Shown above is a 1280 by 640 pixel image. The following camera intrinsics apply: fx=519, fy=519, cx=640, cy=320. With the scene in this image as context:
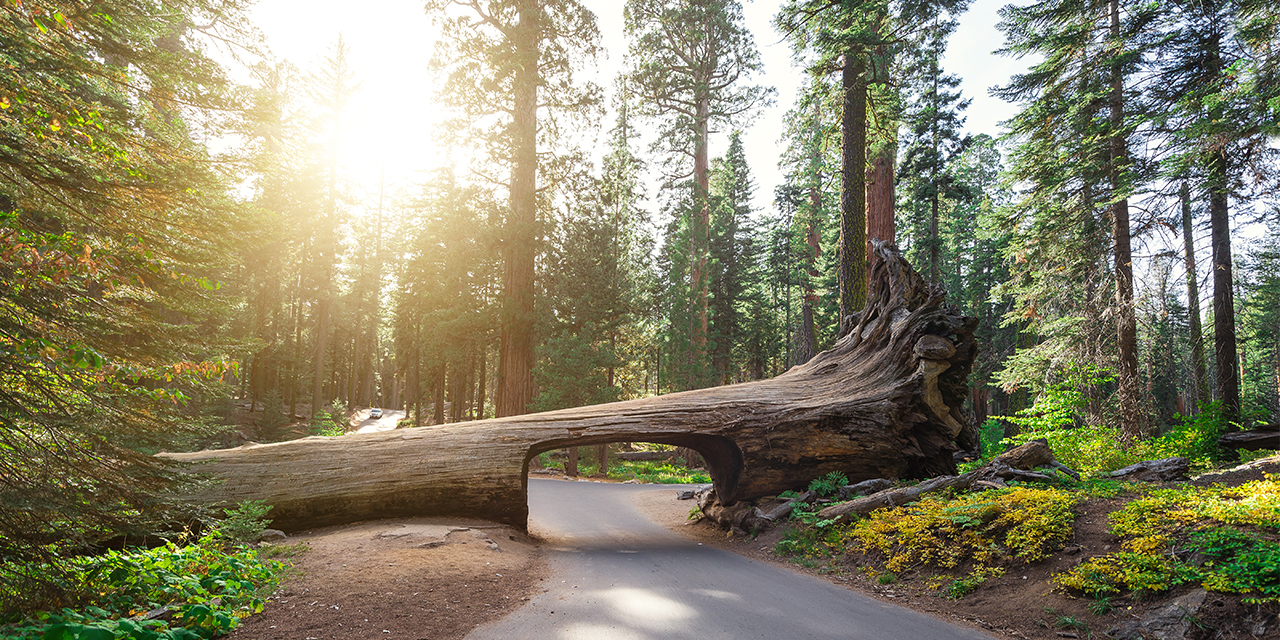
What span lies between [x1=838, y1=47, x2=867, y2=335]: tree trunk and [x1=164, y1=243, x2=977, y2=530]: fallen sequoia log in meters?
1.28

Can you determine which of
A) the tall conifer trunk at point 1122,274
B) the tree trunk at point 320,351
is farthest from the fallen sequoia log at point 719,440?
the tree trunk at point 320,351

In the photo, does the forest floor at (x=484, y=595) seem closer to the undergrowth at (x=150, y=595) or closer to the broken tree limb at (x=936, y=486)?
the undergrowth at (x=150, y=595)

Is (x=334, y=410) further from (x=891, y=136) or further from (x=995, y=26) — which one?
(x=995, y=26)

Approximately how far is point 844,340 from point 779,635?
8.61 metres

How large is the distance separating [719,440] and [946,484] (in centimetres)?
382

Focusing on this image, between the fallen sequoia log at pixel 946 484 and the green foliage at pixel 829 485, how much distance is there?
15cm

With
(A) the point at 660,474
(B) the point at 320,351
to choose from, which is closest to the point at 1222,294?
(A) the point at 660,474

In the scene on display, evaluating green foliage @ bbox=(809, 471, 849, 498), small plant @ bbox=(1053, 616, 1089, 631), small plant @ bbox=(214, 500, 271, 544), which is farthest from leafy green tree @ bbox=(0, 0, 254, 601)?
green foliage @ bbox=(809, 471, 849, 498)

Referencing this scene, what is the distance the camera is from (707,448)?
421 inches

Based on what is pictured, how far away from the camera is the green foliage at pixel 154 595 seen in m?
3.08

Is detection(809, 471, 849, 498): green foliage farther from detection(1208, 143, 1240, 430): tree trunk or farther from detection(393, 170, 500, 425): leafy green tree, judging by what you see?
detection(393, 170, 500, 425): leafy green tree

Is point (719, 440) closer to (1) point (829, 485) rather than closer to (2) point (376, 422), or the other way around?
(1) point (829, 485)

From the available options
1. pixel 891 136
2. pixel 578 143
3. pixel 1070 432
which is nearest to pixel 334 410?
pixel 578 143

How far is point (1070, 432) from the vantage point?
12.2 meters
